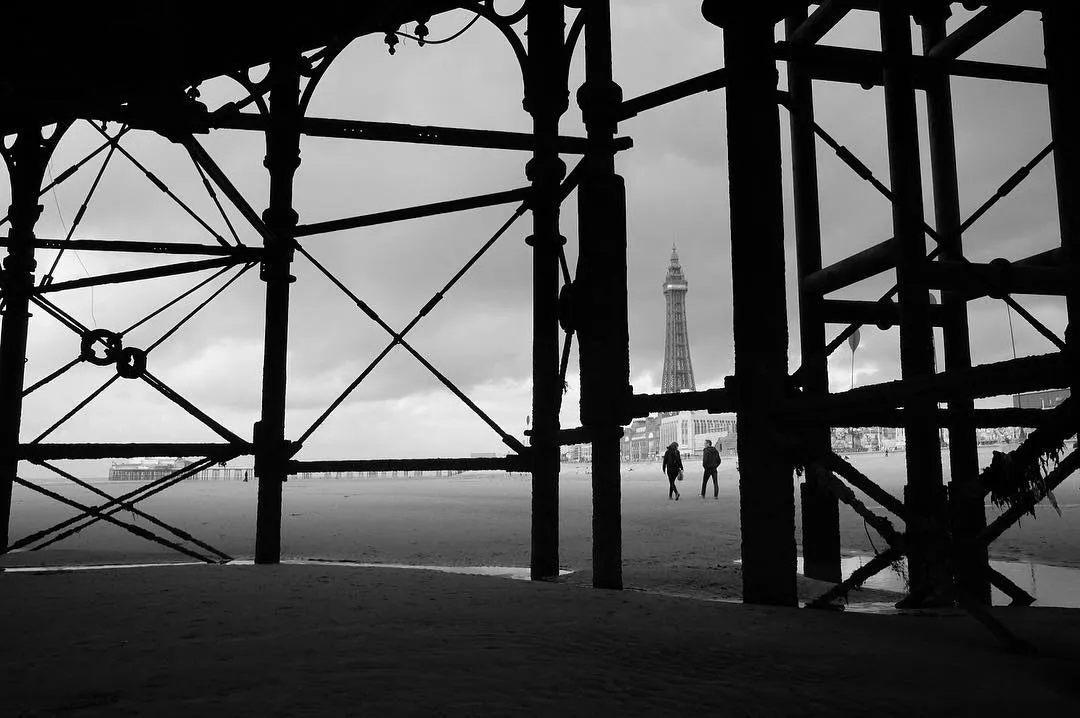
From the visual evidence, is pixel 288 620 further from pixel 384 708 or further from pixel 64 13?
pixel 64 13

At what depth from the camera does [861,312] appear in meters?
6.74

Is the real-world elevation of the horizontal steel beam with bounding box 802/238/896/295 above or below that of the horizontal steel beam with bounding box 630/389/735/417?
above

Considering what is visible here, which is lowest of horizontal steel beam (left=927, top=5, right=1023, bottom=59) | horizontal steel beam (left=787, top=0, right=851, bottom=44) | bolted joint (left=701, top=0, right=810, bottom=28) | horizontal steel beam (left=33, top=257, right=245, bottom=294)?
horizontal steel beam (left=33, top=257, right=245, bottom=294)

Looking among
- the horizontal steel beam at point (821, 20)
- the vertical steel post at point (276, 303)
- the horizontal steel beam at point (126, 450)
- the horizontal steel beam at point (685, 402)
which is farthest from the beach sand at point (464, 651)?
the horizontal steel beam at point (821, 20)

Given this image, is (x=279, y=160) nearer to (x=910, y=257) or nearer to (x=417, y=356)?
(x=417, y=356)

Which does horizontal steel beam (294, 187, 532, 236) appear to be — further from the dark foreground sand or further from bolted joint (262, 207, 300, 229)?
the dark foreground sand

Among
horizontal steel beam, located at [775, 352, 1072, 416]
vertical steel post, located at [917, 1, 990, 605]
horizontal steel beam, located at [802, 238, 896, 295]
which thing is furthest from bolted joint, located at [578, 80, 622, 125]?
horizontal steel beam, located at [775, 352, 1072, 416]

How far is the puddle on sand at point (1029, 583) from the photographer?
523 cm

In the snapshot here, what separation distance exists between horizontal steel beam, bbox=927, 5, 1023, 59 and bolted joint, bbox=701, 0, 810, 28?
3050 mm

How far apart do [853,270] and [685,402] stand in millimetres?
2267

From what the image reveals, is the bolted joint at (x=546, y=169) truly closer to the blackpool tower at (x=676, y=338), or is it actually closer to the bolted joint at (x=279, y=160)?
the bolted joint at (x=279, y=160)

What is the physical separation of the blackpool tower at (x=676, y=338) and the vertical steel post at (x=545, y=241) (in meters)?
111

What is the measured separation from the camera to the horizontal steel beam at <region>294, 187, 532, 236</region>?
6805 millimetres

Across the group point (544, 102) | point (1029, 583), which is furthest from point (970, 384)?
point (544, 102)
